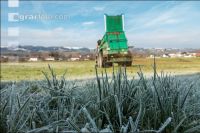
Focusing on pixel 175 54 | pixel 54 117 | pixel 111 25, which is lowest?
pixel 54 117

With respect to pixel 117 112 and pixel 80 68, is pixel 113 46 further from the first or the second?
pixel 117 112

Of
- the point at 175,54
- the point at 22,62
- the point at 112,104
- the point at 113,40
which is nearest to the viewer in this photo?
the point at 112,104

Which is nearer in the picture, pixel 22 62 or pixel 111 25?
pixel 111 25

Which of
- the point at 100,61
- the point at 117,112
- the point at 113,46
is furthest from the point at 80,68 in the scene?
the point at 117,112

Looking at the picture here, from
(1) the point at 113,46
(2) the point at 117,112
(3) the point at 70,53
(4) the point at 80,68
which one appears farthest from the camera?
(4) the point at 80,68

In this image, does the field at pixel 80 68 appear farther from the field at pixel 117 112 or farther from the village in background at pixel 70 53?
the field at pixel 117 112

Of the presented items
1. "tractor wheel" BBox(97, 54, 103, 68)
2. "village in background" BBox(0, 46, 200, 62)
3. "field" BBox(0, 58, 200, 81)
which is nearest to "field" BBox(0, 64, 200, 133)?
"field" BBox(0, 58, 200, 81)

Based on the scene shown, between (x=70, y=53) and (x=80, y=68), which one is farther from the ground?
(x=70, y=53)

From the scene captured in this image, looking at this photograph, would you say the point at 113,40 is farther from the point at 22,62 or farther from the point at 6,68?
the point at 6,68

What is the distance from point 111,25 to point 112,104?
473 centimetres

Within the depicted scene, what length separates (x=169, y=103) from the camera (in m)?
1.89

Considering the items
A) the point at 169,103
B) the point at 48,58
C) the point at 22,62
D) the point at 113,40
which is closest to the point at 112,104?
the point at 169,103

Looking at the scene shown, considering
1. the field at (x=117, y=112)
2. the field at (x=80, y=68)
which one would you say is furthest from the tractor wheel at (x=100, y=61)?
the field at (x=117, y=112)

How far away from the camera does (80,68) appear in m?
7.28
